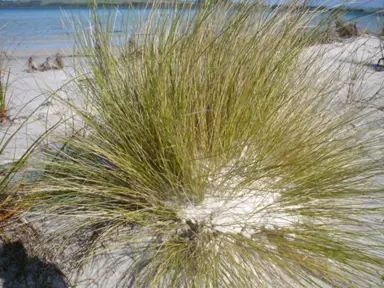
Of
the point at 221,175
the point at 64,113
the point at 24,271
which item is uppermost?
the point at 64,113

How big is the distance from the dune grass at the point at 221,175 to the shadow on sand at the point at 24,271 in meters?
0.11

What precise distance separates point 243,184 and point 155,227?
0.36 m

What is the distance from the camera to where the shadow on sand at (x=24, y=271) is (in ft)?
3.68

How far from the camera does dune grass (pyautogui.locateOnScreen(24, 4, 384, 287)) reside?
1101 mm

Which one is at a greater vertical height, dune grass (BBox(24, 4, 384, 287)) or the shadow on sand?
dune grass (BBox(24, 4, 384, 287))

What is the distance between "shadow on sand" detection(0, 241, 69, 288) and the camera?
112cm

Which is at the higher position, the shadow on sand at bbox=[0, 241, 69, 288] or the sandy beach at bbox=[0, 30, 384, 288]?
the sandy beach at bbox=[0, 30, 384, 288]

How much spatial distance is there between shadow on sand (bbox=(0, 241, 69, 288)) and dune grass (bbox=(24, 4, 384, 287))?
11 centimetres

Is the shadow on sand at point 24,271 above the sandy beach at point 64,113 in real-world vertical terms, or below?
below

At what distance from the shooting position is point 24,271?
1157mm

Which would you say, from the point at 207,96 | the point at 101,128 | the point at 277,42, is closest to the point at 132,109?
the point at 101,128

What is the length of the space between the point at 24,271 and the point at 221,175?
78 centimetres

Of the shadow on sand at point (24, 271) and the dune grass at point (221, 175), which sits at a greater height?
the dune grass at point (221, 175)

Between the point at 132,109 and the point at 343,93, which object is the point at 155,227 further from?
the point at 343,93
